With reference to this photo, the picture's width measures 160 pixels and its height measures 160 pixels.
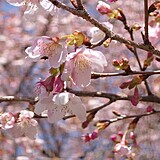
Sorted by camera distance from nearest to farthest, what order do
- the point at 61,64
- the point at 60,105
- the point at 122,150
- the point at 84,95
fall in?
the point at 61,64 < the point at 60,105 < the point at 84,95 < the point at 122,150

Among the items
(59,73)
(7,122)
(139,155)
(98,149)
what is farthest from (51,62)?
(98,149)

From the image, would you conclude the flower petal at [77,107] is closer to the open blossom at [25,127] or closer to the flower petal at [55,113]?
the flower petal at [55,113]

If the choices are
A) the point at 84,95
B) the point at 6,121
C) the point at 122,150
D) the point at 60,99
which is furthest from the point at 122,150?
the point at 60,99

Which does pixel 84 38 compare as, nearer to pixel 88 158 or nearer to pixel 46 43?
pixel 46 43

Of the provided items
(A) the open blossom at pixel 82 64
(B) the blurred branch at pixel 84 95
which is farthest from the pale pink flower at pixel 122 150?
(A) the open blossom at pixel 82 64

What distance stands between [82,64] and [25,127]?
17.5 inches

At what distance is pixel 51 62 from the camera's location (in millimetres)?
1118

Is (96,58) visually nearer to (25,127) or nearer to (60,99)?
(60,99)

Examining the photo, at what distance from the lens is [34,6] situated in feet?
4.23

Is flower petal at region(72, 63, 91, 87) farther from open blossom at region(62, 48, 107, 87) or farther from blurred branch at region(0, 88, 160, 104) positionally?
blurred branch at region(0, 88, 160, 104)

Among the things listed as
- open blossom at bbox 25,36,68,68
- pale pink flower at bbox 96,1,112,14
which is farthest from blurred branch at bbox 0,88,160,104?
pale pink flower at bbox 96,1,112,14

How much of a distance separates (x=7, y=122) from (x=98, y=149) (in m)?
2.37

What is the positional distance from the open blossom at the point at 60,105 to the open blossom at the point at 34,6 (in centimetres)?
23

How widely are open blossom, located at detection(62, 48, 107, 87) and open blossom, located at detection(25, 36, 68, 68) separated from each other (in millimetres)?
26
